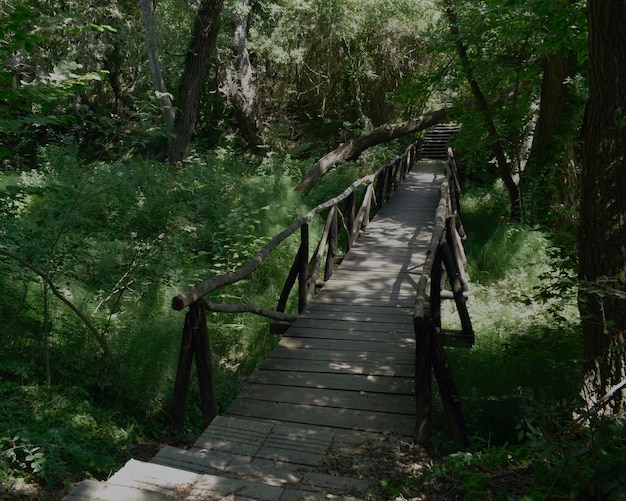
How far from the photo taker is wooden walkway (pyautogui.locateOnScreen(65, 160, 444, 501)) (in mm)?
2877

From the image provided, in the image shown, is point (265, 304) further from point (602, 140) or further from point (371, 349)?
point (602, 140)

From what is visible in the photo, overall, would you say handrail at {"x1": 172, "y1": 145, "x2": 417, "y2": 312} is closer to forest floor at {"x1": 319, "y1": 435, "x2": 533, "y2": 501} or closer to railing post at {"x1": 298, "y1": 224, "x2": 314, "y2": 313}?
railing post at {"x1": 298, "y1": 224, "x2": 314, "y2": 313}

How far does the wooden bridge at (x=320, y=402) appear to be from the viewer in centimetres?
291

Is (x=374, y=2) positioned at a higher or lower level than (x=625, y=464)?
higher

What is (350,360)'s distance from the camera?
5.18 metres

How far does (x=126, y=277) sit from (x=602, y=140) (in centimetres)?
473

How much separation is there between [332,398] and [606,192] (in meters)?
2.52

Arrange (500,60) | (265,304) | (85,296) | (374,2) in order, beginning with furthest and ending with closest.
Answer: (374,2) → (500,60) → (265,304) → (85,296)

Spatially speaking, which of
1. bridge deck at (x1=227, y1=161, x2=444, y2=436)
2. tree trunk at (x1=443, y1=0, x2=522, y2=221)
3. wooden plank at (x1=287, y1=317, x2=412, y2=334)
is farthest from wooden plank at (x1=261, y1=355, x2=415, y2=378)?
tree trunk at (x1=443, y1=0, x2=522, y2=221)

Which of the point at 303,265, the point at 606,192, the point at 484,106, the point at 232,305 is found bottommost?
the point at 303,265

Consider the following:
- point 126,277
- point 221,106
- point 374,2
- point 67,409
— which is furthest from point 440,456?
point 221,106

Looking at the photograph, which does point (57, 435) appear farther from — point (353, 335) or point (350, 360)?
point (353, 335)

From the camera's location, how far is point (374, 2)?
1920 cm

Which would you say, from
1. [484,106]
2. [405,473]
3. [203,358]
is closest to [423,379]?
[405,473]
